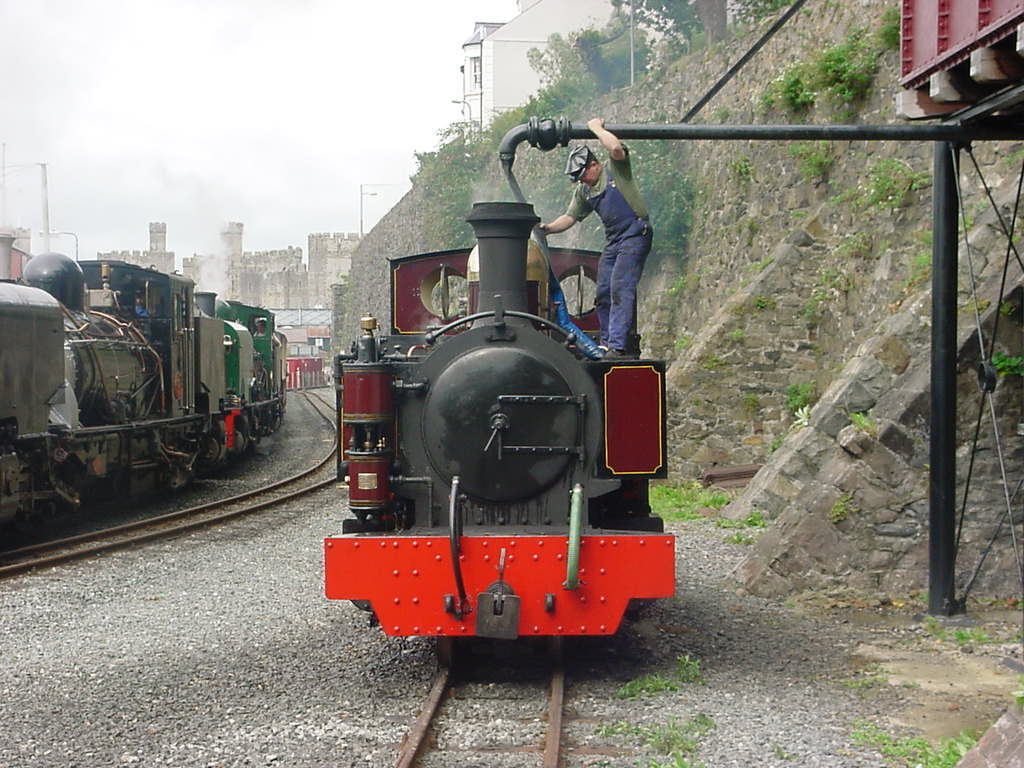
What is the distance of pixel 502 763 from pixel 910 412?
4235 mm

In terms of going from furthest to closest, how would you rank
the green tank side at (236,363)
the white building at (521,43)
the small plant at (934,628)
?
the white building at (521,43)
the green tank side at (236,363)
the small plant at (934,628)

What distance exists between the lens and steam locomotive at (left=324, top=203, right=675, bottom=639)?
591cm

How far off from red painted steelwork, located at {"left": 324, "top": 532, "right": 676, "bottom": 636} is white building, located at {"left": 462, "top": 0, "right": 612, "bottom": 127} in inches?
1654

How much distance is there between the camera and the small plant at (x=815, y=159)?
14.8 m

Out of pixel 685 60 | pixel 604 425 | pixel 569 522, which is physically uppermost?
pixel 685 60

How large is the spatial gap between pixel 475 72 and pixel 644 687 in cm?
5583

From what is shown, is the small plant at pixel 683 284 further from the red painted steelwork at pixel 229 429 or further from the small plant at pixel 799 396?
the red painted steelwork at pixel 229 429

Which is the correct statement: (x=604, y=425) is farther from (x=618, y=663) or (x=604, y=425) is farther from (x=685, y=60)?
(x=685, y=60)

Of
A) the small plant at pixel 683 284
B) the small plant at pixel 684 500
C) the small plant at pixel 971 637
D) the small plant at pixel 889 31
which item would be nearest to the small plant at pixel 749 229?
the small plant at pixel 683 284

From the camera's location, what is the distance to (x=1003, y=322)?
762cm

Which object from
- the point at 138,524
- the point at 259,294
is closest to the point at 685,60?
the point at 138,524

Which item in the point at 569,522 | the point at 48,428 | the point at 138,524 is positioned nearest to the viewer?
the point at 569,522

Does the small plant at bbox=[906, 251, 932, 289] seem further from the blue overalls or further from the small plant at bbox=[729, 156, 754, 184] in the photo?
the small plant at bbox=[729, 156, 754, 184]

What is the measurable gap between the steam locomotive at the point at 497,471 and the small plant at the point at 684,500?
5.72 m
